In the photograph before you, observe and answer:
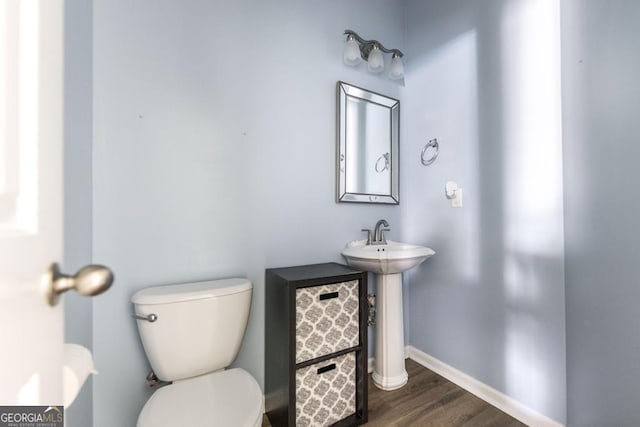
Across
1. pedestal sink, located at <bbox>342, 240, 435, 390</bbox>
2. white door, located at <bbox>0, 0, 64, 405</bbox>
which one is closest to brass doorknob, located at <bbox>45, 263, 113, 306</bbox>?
white door, located at <bbox>0, 0, 64, 405</bbox>

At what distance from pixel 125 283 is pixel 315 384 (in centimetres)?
96

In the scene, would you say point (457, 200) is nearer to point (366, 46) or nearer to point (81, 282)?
point (366, 46)

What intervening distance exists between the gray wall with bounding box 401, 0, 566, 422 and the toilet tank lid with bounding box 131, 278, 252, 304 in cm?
127

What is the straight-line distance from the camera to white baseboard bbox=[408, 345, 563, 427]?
1319mm

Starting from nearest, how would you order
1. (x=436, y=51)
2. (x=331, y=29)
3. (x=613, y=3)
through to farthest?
(x=613, y=3) < (x=331, y=29) < (x=436, y=51)

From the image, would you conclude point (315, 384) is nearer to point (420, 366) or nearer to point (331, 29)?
point (420, 366)

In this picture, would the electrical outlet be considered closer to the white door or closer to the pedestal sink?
the pedestal sink

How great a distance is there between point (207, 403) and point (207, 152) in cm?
104

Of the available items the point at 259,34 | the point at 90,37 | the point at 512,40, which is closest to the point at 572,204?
the point at 512,40

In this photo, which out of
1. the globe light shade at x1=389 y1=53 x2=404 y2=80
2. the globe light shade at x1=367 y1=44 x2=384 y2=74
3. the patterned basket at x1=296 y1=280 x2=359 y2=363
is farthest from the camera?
the globe light shade at x1=389 y1=53 x2=404 y2=80

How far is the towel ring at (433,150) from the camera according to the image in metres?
1.81

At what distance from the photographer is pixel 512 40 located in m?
1.41

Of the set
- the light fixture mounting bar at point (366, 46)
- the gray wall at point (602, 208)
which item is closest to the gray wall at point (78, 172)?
the light fixture mounting bar at point (366, 46)

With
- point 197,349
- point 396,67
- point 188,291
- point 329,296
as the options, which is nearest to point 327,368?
point 329,296
